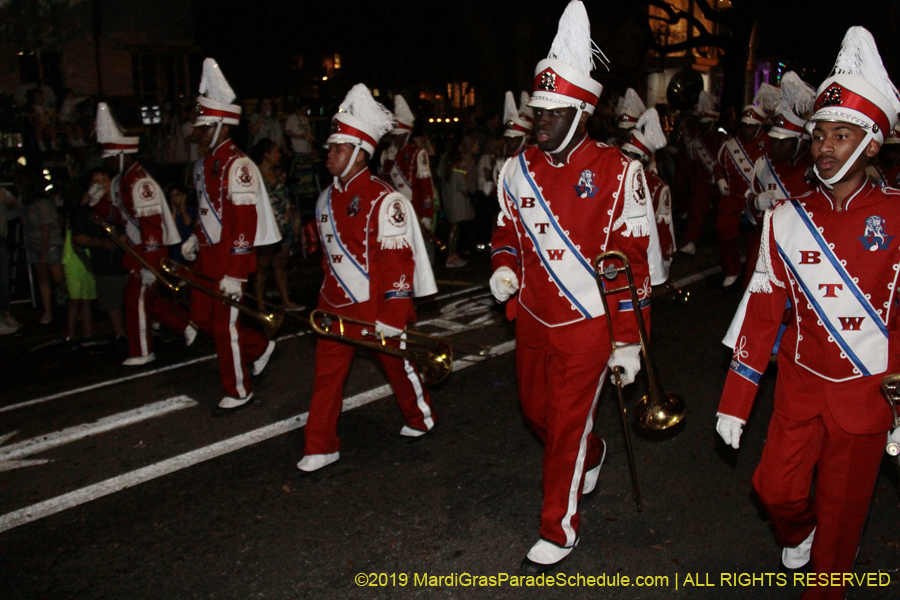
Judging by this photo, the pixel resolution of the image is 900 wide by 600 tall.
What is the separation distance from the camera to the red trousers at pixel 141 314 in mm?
7473

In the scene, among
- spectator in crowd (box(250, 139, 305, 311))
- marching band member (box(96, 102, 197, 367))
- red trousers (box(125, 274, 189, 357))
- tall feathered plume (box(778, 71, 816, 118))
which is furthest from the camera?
spectator in crowd (box(250, 139, 305, 311))

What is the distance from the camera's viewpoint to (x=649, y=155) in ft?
26.9

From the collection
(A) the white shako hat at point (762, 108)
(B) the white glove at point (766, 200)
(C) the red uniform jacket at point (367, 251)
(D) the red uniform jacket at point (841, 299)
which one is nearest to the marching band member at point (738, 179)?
(A) the white shako hat at point (762, 108)

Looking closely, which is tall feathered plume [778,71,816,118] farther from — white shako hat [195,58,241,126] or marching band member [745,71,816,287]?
white shako hat [195,58,241,126]

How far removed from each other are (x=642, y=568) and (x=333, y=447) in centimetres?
214

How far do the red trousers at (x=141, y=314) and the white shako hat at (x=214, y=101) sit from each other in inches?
76.9

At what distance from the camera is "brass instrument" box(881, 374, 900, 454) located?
9.71 feet

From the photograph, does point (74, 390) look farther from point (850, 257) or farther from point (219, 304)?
point (850, 257)

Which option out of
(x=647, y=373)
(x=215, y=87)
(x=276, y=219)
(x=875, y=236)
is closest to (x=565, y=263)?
(x=647, y=373)

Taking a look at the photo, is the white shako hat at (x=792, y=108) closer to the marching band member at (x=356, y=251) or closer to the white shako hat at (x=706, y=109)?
the marching band member at (x=356, y=251)

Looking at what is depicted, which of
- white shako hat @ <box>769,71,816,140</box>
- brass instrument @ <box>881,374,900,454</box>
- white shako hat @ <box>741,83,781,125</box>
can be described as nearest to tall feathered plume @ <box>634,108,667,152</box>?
white shako hat @ <box>769,71,816,140</box>

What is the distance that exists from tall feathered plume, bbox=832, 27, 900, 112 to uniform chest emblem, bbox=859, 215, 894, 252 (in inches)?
20.9

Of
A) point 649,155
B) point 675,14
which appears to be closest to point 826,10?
point 675,14

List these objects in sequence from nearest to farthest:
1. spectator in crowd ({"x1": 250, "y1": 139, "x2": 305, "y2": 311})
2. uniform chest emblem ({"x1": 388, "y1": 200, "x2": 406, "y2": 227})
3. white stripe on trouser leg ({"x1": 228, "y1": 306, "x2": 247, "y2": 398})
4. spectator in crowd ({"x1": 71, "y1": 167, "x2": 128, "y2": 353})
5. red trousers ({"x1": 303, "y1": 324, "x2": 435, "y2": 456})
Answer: uniform chest emblem ({"x1": 388, "y1": 200, "x2": 406, "y2": 227})
red trousers ({"x1": 303, "y1": 324, "x2": 435, "y2": 456})
white stripe on trouser leg ({"x1": 228, "y1": 306, "x2": 247, "y2": 398})
spectator in crowd ({"x1": 71, "y1": 167, "x2": 128, "y2": 353})
spectator in crowd ({"x1": 250, "y1": 139, "x2": 305, "y2": 311})
